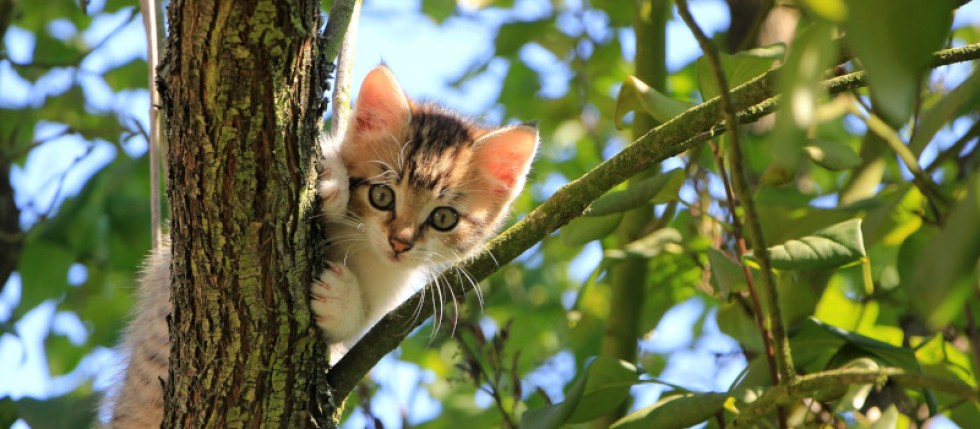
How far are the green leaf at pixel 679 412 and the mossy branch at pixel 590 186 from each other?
1.44ft

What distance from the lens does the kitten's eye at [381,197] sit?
8.70 feet

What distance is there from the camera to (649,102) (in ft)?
6.39

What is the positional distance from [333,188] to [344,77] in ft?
1.08

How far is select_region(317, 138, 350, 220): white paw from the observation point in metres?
2.34

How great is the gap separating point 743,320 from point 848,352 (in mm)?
269

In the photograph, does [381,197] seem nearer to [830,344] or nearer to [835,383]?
[830,344]

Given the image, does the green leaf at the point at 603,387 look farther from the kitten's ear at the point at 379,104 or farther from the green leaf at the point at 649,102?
the kitten's ear at the point at 379,104

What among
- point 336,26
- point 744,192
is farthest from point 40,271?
point 744,192

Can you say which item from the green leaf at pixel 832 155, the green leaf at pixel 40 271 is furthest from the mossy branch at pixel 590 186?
the green leaf at pixel 40 271

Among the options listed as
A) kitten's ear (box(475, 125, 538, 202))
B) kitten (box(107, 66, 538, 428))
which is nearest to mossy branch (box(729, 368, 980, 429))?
kitten (box(107, 66, 538, 428))

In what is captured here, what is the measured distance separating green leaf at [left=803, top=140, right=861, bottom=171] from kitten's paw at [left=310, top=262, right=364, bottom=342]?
1055 mm

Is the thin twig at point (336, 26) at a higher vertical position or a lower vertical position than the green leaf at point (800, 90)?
lower

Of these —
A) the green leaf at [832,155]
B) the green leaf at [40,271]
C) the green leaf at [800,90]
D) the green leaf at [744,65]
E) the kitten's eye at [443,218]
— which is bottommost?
the green leaf at [40,271]

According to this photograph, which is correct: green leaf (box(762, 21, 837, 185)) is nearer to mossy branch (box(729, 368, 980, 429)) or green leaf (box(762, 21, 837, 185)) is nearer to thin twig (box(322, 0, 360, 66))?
mossy branch (box(729, 368, 980, 429))
